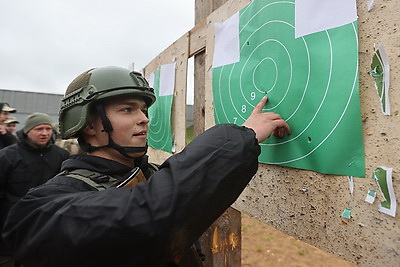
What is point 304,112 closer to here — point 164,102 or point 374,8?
point 374,8

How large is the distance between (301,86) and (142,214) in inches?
27.7

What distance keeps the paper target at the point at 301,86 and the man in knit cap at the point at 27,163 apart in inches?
92.4

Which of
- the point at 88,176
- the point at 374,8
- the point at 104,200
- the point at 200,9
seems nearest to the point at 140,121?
the point at 88,176

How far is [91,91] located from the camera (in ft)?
3.79

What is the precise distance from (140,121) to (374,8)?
870 mm

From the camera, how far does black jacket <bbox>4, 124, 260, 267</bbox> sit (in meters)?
0.65

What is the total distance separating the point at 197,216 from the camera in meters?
0.68

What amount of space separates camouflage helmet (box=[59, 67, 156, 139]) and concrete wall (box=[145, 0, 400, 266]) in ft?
2.24

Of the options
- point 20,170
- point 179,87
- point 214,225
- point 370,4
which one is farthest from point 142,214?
point 20,170

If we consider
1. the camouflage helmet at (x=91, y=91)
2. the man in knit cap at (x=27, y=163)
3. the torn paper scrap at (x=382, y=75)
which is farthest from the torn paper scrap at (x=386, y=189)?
the man in knit cap at (x=27, y=163)

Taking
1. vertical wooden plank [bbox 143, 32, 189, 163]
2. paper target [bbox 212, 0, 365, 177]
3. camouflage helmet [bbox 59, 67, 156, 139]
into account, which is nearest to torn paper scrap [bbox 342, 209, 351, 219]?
paper target [bbox 212, 0, 365, 177]

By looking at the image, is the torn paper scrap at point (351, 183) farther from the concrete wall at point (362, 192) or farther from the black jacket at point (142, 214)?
the black jacket at point (142, 214)

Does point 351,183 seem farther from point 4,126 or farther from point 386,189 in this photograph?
point 4,126

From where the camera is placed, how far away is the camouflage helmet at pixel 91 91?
1.15 meters
